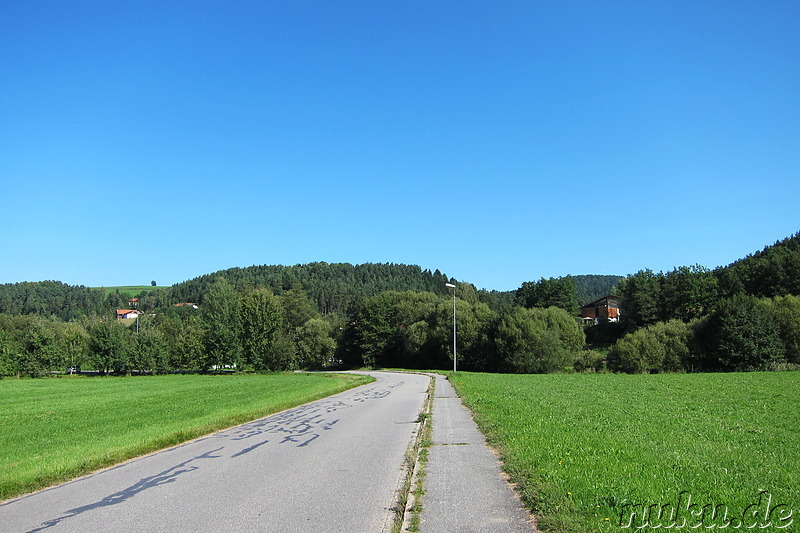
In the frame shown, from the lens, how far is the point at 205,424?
655 inches

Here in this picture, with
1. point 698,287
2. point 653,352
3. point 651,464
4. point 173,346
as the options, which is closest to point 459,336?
point 653,352

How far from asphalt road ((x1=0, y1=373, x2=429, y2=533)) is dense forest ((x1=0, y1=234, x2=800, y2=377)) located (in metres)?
55.6

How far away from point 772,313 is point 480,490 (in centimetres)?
6801

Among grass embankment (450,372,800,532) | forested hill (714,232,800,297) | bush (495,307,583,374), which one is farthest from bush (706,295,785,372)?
grass embankment (450,372,800,532)

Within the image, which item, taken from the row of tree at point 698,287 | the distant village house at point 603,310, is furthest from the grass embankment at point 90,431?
the distant village house at point 603,310

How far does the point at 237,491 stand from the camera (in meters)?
8.15

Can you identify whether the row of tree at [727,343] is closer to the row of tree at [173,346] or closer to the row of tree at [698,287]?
the row of tree at [698,287]

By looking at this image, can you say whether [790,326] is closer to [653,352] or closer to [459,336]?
[653,352]

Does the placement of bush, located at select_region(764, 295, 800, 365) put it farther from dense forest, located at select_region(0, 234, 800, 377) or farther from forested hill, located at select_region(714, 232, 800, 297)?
forested hill, located at select_region(714, 232, 800, 297)

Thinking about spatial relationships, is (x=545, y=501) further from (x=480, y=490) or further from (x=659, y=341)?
(x=659, y=341)

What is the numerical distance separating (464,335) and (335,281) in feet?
359

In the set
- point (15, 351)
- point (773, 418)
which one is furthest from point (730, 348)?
point (15, 351)
